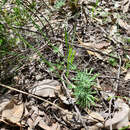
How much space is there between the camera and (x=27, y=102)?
1.53m

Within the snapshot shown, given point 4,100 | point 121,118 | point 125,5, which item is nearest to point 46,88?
point 4,100

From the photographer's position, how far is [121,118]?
124 centimetres

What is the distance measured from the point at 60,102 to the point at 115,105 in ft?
1.62

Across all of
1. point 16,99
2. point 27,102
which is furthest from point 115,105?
point 16,99

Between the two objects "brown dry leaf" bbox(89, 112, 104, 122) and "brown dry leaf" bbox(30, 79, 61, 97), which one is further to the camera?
"brown dry leaf" bbox(30, 79, 61, 97)

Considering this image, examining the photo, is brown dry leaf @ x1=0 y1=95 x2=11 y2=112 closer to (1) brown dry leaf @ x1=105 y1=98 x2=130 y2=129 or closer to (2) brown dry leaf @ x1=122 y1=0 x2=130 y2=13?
(1) brown dry leaf @ x1=105 y1=98 x2=130 y2=129

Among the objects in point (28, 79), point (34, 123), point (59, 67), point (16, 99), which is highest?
point (59, 67)

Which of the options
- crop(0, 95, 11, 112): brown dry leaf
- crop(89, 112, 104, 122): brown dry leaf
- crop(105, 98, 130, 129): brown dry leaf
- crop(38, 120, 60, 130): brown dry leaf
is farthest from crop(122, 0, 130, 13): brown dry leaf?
crop(0, 95, 11, 112): brown dry leaf

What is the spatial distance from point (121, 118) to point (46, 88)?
0.73 meters

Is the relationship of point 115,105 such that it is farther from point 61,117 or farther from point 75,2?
point 75,2

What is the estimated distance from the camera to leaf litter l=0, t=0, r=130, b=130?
1.34 meters

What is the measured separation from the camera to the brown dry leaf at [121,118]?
121 cm

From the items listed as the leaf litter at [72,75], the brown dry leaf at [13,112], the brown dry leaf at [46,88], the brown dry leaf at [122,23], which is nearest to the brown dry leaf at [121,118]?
the leaf litter at [72,75]

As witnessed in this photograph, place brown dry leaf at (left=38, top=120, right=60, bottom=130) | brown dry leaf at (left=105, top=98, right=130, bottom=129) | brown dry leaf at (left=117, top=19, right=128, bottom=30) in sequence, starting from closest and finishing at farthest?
1. brown dry leaf at (left=105, top=98, right=130, bottom=129)
2. brown dry leaf at (left=38, top=120, right=60, bottom=130)
3. brown dry leaf at (left=117, top=19, right=128, bottom=30)
